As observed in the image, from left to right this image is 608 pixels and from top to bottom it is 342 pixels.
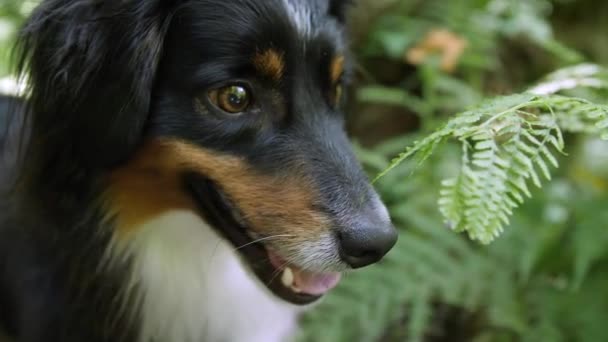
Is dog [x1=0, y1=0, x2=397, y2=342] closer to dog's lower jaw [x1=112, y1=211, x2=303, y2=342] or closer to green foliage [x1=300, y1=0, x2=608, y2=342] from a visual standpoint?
dog's lower jaw [x1=112, y1=211, x2=303, y2=342]

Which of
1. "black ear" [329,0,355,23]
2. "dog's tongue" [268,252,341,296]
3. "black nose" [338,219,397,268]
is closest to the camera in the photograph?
"black nose" [338,219,397,268]

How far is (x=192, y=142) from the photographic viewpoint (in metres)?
1.90

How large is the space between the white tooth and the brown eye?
1.66 ft

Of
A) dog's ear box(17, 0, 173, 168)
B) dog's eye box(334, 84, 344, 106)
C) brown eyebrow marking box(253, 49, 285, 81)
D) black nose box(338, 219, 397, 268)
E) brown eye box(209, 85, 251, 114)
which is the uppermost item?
dog's ear box(17, 0, 173, 168)

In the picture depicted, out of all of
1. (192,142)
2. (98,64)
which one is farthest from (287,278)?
(98,64)

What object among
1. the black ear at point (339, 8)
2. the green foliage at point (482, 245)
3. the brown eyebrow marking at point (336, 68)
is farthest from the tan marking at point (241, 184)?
the black ear at point (339, 8)

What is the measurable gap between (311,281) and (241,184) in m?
0.43

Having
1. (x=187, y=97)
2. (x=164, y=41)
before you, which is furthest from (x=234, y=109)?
(x=164, y=41)

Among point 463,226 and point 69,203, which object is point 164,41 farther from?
point 463,226

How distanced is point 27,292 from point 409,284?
4.65 ft

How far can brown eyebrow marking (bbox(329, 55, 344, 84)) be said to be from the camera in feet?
6.77

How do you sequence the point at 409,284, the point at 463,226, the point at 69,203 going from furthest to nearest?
the point at 409,284 < the point at 69,203 < the point at 463,226

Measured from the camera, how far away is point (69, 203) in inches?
82.5

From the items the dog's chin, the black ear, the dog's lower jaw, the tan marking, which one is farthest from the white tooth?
the black ear
